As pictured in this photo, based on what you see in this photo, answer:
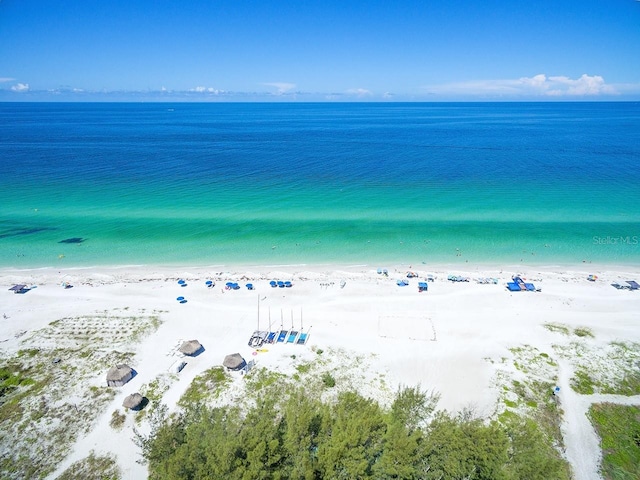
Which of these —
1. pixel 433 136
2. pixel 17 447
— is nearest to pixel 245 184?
pixel 17 447

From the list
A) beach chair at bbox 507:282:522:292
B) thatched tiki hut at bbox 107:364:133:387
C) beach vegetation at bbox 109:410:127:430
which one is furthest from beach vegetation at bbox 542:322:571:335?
thatched tiki hut at bbox 107:364:133:387

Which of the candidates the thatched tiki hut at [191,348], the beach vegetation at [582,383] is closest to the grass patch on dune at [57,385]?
the thatched tiki hut at [191,348]

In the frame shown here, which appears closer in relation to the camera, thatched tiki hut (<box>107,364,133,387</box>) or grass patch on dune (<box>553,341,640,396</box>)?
thatched tiki hut (<box>107,364,133,387</box>)

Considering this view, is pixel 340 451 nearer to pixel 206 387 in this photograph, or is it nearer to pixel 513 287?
pixel 206 387

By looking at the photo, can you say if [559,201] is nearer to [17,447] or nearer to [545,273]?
[545,273]

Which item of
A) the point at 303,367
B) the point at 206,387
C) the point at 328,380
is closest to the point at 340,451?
the point at 328,380

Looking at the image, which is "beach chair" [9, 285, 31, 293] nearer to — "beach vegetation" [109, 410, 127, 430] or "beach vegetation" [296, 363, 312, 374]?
"beach vegetation" [109, 410, 127, 430]
